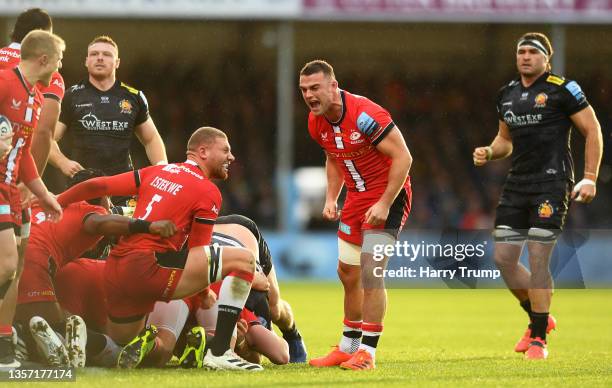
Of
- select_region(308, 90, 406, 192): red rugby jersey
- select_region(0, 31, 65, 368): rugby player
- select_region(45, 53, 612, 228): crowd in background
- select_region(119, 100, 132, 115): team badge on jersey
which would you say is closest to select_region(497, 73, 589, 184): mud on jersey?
select_region(308, 90, 406, 192): red rugby jersey

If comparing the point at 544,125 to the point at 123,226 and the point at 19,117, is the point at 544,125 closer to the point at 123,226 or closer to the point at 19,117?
the point at 123,226

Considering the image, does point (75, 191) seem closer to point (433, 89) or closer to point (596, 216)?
point (596, 216)

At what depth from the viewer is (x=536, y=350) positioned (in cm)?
785

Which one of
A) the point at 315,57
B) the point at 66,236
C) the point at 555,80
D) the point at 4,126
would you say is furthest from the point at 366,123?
the point at 315,57

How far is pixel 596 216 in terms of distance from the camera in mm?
19062

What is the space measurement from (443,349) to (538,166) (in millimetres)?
1627

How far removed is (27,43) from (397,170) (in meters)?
2.38

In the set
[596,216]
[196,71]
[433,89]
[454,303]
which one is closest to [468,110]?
[433,89]

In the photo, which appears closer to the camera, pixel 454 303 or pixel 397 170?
pixel 397 170

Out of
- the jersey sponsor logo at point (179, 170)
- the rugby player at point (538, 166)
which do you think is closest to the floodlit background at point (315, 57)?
the rugby player at point (538, 166)

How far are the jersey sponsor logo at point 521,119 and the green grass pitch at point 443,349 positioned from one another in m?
1.74

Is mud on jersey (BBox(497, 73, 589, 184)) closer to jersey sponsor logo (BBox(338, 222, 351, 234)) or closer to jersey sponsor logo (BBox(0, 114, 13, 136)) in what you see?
jersey sponsor logo (BBox(338, 222, 351, 234))

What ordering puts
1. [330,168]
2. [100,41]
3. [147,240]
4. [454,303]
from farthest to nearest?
[454,303] < [100,41] < [330,168] < [147,240]

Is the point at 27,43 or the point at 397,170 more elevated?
the point at 27,43
